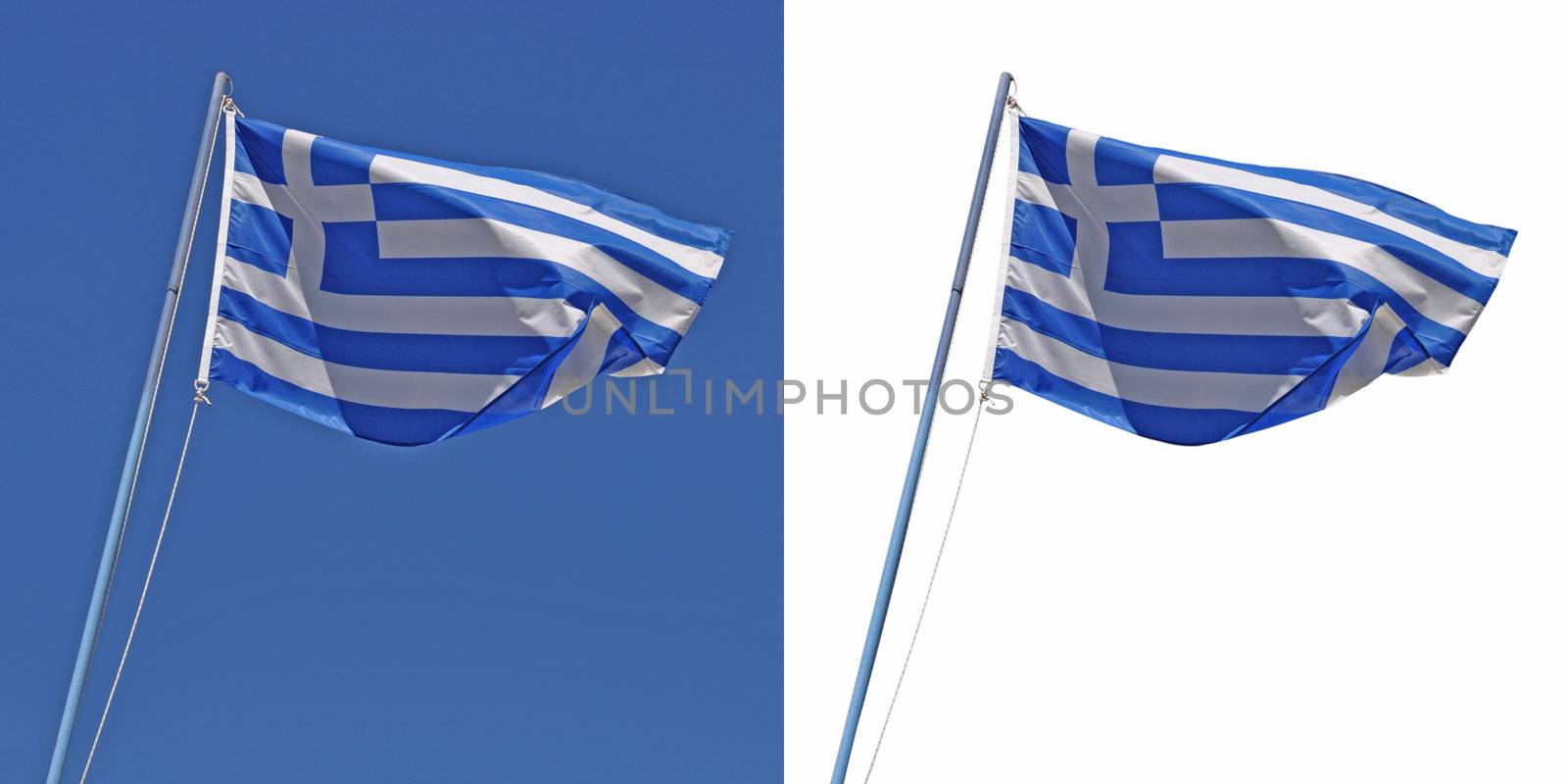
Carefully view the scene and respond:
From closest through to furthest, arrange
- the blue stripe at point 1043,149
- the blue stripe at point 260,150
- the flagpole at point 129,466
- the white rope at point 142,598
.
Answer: the flagpole at point 129,466, the blue stripe at point 260,150, the blue stripe at point 1043,149, the white rope at point 142,598

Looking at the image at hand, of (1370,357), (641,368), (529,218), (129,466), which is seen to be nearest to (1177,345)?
(1370,357)

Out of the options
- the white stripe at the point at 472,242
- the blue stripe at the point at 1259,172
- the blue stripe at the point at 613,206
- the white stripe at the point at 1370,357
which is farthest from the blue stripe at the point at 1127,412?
the white stripe at the point at 472,242

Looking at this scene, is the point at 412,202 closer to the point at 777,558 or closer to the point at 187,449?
the point at 187,449

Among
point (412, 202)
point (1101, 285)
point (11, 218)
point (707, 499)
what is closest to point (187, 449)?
Answer: point (11, 218)

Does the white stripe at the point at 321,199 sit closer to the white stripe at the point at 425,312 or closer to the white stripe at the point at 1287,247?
the white stripe at the point at 425,312

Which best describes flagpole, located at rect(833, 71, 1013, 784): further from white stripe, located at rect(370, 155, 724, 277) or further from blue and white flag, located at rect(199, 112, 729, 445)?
blue and white flag, located at rect(199, 112, 729, 445)

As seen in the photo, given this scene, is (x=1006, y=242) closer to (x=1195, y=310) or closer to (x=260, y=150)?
(x=1195, y=310)

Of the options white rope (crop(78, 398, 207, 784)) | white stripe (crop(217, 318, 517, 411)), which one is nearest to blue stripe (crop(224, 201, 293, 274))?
white stripe (crop(217, 318, 517, 411))
